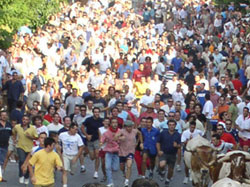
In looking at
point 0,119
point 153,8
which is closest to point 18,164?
point 0,119

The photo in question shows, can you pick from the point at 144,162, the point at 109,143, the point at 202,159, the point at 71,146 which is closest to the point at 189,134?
the point at 144,162

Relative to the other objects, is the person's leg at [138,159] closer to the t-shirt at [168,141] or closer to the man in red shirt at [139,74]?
the t-shirt at [168,141]

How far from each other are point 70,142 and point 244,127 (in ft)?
16.0

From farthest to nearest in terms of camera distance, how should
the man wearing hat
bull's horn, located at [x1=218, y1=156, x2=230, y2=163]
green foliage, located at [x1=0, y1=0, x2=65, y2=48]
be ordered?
green foliage, located at [x1=0, y1=0, x2=65, y2=48]
the man wearing hat
bull's horn, located at [x1=218, y1=156, x2=230, y2=163]

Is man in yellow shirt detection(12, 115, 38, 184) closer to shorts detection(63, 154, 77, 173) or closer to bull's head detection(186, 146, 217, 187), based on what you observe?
shorts detection(63, 154, 77, 173)

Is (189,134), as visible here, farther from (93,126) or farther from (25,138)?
(25,138)

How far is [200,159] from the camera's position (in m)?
18.3

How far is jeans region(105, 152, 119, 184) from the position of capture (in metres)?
19.3

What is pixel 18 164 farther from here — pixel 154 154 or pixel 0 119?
pixel 154 154

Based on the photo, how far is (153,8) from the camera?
4278 centimetres

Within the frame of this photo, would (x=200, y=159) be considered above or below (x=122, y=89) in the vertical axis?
below

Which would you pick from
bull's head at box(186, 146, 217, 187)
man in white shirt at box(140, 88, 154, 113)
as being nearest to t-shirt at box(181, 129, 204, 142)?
bull's head at box(186, 146, 217, 187)

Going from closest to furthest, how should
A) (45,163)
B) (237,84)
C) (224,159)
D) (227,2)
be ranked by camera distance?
(45,163) < (224,159) < (237,84) < (227,2)

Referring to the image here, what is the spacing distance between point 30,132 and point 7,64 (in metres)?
7.57
